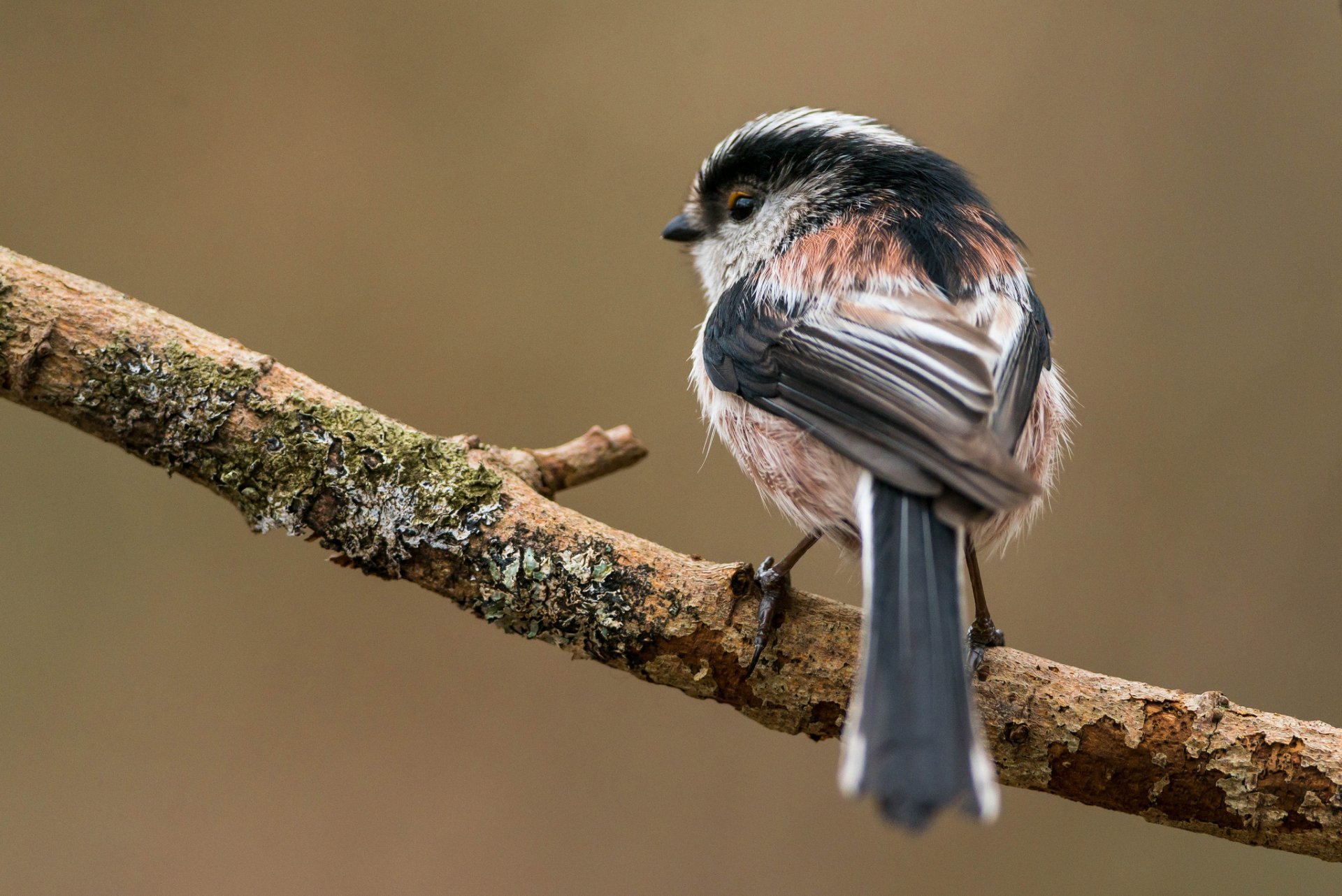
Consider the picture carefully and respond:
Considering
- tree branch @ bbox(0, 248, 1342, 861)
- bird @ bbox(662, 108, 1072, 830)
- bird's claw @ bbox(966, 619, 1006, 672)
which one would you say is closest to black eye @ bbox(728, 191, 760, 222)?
bird @ bbox(662, 108, 1072, 830)

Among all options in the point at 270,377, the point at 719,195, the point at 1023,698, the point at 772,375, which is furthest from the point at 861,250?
the point at 270,377

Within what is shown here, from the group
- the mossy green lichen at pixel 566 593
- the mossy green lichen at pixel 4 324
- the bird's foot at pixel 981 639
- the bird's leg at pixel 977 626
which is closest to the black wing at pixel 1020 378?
the bird's leg at pixel 977 626

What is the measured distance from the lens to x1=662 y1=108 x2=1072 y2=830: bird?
1.40 m

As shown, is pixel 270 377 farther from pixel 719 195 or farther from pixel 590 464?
pixel 719 195

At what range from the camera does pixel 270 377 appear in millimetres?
2064

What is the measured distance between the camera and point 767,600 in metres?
1.90

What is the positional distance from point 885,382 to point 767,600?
1.50ft

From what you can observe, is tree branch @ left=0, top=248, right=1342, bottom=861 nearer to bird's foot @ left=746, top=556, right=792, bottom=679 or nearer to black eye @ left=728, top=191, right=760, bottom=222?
bird's foot @ left=746, top=556, right=792, bottom=679

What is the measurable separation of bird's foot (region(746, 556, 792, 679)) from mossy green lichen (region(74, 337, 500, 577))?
0.55 meters

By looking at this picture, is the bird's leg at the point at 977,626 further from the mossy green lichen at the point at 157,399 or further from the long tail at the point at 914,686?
the mossy green lichen at the point at 157,399

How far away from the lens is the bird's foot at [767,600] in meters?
1.89

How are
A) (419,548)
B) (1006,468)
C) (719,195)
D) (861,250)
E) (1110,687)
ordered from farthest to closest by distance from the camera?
(719,195) < (861,250) < (419,548) < (1110,687) < (1006,468)

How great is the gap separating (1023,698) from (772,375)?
→ 2.47ft

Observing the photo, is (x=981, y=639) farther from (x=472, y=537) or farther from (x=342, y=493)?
(x=342, y=493)
